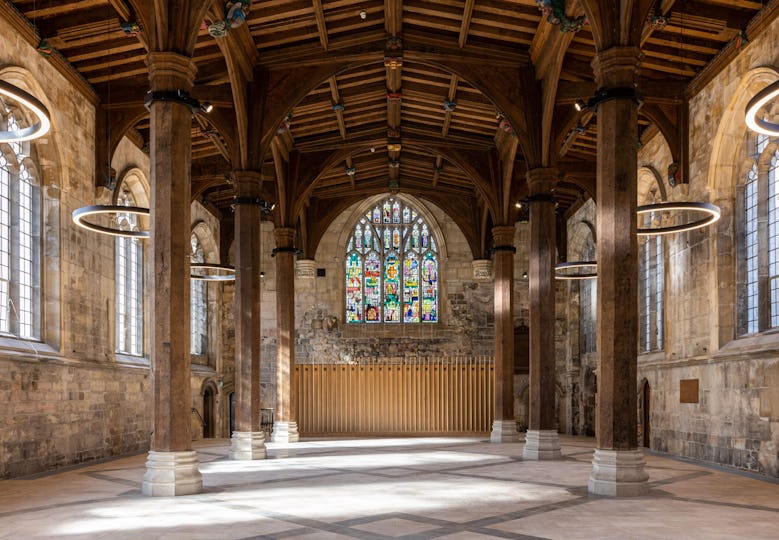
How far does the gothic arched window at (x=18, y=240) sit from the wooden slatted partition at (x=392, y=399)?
12884 millimetres

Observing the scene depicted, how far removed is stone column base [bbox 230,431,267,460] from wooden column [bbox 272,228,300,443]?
17.6 feet

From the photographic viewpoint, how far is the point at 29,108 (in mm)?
8859

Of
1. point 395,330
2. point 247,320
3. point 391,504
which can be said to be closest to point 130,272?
point 247,320

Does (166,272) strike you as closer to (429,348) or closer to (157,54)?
(157,54)

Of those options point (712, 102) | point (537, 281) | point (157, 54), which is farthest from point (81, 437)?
point (712, 102)

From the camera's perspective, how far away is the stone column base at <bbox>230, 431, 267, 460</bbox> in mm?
15977

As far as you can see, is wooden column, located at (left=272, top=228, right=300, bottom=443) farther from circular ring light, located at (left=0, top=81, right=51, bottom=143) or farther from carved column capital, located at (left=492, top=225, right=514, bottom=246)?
circular ring light, located at (left=0, top=81, right=51, bottom=143)

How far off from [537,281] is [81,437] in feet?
32.2

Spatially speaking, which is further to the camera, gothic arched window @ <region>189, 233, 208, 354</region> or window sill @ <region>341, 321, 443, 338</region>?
window sill @ <region>341, 321, 443, 338</region>

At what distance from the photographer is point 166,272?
1041cm

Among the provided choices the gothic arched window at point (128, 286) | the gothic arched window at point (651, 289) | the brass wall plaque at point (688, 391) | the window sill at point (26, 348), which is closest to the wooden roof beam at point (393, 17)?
the gothic arched window at point (128, 286)

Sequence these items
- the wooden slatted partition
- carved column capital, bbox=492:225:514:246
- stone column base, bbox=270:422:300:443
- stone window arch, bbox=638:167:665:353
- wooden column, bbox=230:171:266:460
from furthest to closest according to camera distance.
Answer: the wooden slatted partition → carved column capital, bbox=492:225:514:246 → stone column base, bbox=270:422:300:443 → stone window arch, bbox=638:167:665:353 → wooden column, bbox=230:171:266:460

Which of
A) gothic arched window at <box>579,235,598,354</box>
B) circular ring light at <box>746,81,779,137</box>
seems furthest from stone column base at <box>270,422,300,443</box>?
circular ring light at <box>746,81,779,137</box>

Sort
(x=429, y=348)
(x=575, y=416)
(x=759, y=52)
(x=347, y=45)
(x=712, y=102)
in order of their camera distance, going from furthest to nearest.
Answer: (x=429, y=348)
(x=575, y=416)
(x=347, y=45)
(x=712, y=102)
(x=759, y=52)
